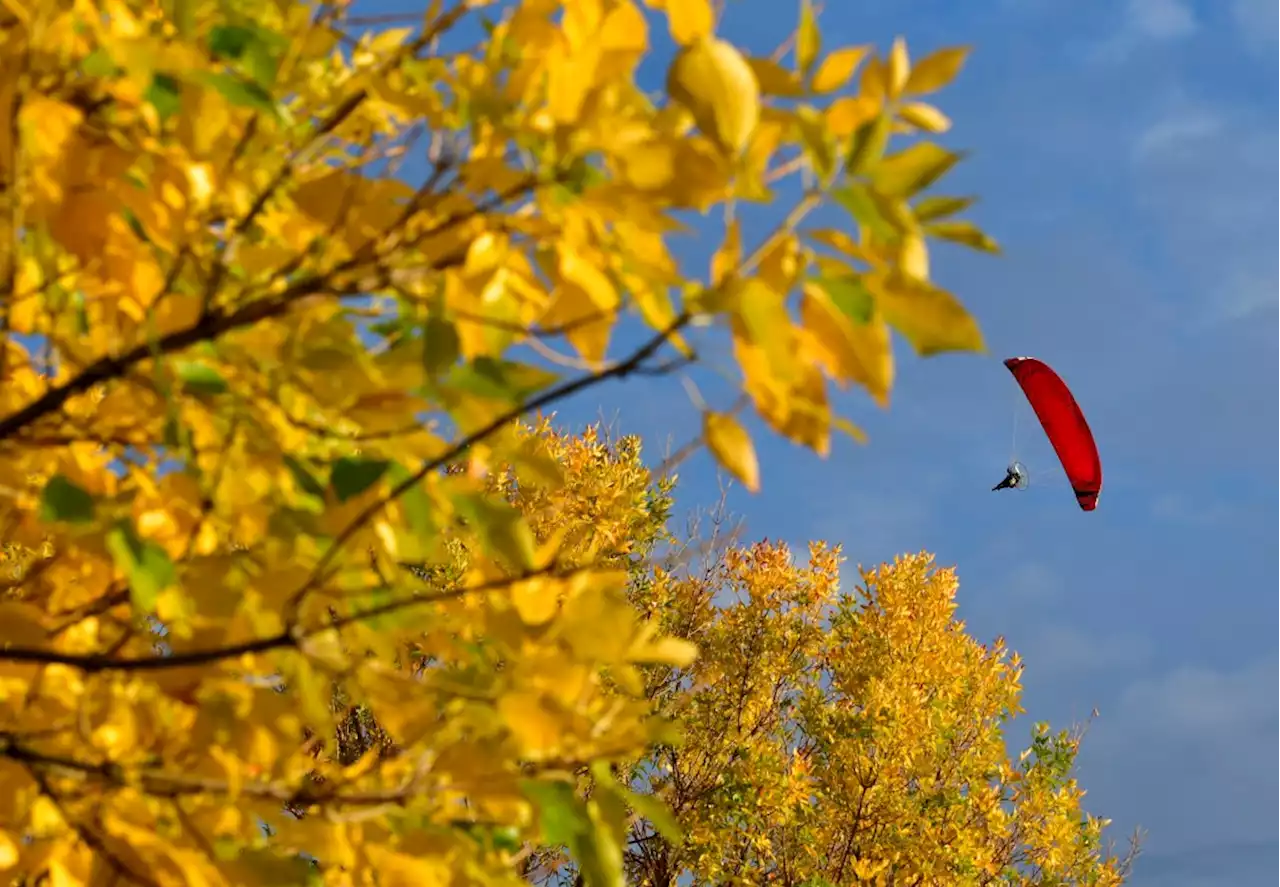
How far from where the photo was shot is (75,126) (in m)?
1.64

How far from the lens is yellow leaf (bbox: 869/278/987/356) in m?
1.22

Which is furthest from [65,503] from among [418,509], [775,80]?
[775,80]

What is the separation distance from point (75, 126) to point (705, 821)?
1000 cm

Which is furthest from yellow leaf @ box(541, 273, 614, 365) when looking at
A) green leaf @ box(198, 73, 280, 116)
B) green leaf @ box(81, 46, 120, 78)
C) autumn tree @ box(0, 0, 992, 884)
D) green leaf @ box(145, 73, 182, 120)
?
green leaf @ box(81, 46, 120, 78)

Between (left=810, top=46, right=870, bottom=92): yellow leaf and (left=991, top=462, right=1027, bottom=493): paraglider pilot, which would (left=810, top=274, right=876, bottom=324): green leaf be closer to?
(left=810, top=46, right=870, bottom=92): yellow leaf

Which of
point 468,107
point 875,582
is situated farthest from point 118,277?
point 875,582

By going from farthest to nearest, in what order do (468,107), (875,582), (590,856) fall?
A: (875,582)
(590,856)
(468,107)

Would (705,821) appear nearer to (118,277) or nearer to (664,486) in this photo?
(664,486)

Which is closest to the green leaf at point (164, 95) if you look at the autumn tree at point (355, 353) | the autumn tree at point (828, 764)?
the autumn tree at point (355, 353)

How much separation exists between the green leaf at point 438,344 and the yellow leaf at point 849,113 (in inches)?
19.2

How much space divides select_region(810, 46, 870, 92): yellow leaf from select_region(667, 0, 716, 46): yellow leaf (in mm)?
144

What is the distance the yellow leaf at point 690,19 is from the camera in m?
1.32

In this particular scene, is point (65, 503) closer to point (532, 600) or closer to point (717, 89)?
point (532, 600)

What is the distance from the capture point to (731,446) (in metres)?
1.32
